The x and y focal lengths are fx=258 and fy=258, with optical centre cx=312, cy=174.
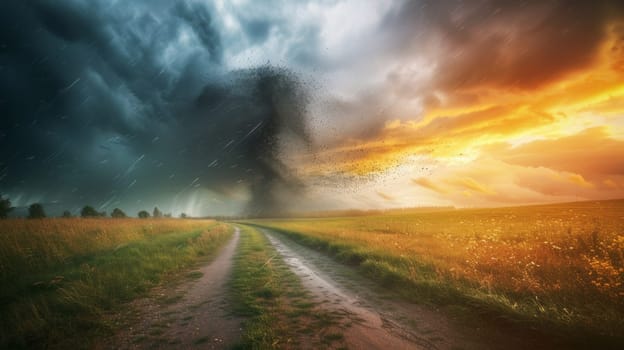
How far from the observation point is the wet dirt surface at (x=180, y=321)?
5531 mm

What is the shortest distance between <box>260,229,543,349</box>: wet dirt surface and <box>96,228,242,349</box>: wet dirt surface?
2.88 m

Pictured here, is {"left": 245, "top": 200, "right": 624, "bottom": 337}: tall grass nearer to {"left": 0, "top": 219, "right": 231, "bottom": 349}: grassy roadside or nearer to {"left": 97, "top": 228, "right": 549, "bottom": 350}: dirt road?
{"left": 97, "top": 228, "right": 549, "bottom": 350}: dirt road

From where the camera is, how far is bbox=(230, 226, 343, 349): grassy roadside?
5.45m

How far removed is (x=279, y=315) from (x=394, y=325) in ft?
9.80

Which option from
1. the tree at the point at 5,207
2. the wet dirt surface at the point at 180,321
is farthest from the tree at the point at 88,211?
the wet dirt surface at the point at 180,321

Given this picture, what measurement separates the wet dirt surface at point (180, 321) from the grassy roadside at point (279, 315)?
429mm

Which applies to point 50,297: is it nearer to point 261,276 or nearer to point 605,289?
point 261,276

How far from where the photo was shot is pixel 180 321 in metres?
6.72

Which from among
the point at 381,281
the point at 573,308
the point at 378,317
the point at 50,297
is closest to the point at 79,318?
the point at 50,297

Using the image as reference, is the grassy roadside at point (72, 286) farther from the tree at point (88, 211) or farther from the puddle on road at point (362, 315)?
the tree at point (88, 211)

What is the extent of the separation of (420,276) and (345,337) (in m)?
5.54

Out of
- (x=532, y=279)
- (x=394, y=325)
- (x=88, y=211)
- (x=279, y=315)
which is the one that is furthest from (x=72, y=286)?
(x=88, y=211)

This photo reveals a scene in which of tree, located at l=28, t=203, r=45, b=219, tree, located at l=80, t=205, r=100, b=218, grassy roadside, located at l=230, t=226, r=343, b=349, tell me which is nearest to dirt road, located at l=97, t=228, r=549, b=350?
grassy roadside, located at l=230, t=226, r=343, b=349

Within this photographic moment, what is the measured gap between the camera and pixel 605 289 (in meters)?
7.08
